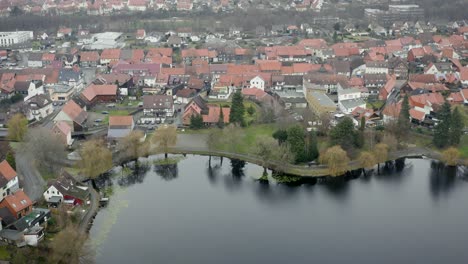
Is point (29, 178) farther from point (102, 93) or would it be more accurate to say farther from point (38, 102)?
point (102, 93)

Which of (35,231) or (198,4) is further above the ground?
(198,4)

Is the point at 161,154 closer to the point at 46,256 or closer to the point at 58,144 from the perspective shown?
the point at 58,144

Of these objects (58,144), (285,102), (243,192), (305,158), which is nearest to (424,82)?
(285,102)

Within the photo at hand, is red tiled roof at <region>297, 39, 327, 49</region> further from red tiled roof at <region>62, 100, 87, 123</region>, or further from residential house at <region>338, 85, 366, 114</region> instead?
red tiled roof at <region>62, 100, 87, 123</region>

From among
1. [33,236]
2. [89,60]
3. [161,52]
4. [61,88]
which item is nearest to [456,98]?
[161,52]

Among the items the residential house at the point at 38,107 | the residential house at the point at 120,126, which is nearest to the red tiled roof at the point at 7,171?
the residential house at the point at 120,126

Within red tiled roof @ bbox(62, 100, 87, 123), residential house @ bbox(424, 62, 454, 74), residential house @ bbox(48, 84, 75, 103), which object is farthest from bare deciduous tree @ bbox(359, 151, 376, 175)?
residential house @ bbox(48, 84, 75, 103)
